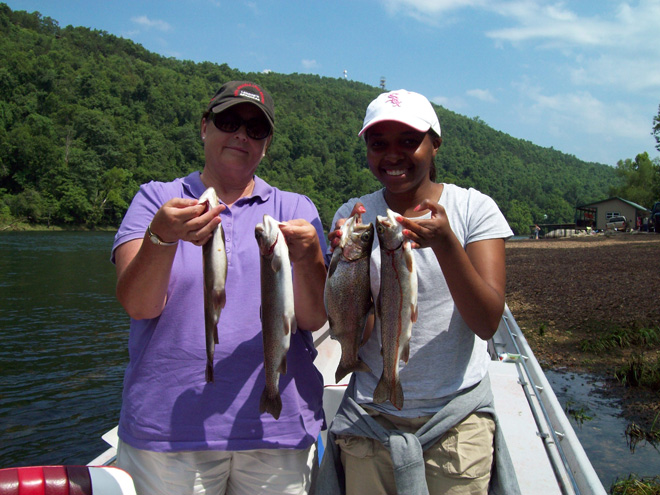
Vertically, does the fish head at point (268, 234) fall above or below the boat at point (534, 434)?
above

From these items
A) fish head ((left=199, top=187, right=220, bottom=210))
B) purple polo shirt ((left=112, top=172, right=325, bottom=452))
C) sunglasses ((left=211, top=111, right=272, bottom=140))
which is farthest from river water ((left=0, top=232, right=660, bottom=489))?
fish head ((left=199, top=187, right=220, bottom=210))

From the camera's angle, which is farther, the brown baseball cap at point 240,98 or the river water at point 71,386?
the river water at point 71,386

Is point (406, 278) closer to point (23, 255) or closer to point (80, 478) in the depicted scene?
Result: point (80, 478)

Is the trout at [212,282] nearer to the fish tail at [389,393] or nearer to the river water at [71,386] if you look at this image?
the fish tail at [389,393]

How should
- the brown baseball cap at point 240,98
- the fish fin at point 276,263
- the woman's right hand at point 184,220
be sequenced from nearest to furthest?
the woman's right hand at point 184,220
the fish fin at point 276,263
the brown baseball cap at point 240,98

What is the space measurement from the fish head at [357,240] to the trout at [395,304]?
10 cm

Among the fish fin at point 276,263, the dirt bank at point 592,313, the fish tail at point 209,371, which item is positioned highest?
the fish fin at point 276,263

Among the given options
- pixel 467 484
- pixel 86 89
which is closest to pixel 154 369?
pixel 467 484

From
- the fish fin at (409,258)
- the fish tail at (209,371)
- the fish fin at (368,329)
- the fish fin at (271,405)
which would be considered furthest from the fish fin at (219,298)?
the fish fin at (409,258)

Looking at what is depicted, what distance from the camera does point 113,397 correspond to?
13445 millimetres

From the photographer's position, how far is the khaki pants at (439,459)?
8.73ft

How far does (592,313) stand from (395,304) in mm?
16069

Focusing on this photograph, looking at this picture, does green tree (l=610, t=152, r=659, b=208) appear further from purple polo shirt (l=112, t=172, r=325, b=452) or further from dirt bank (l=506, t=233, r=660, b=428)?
purple polo shirt (l=112, t=172, r=325, b=452)

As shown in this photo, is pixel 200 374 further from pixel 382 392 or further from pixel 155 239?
pixel 382 392
